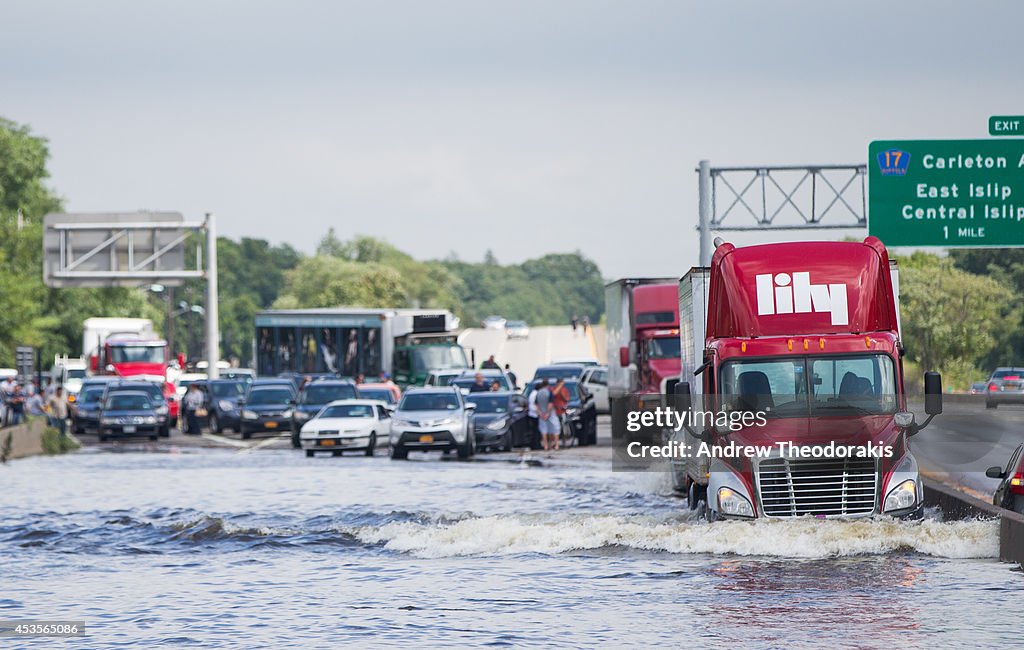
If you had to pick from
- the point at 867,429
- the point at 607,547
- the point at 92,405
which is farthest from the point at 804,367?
the point at 92,405

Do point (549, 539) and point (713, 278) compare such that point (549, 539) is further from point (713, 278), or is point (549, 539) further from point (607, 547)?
point (713, 278)

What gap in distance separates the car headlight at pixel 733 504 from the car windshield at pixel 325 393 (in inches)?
1134

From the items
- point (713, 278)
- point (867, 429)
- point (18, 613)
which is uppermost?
point (713, 278)

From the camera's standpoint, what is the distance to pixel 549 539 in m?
19.7

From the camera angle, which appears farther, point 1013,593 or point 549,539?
point 549,539

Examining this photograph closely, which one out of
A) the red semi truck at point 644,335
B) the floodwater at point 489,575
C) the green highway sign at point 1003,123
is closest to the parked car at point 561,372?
the red semi truck at point 644,335

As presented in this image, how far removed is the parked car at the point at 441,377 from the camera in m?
53.5

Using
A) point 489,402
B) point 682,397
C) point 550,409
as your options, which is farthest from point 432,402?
point 682,397

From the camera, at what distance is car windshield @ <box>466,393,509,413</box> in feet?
130

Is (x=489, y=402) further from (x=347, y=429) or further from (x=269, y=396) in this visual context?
(x=269, y=396)

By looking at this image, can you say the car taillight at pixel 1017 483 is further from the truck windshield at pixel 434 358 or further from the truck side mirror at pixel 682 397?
the truck windshield at pixel 434 358

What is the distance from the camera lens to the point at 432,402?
3688 centimetres

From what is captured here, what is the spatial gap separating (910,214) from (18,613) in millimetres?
24091

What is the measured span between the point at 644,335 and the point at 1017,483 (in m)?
19.4
